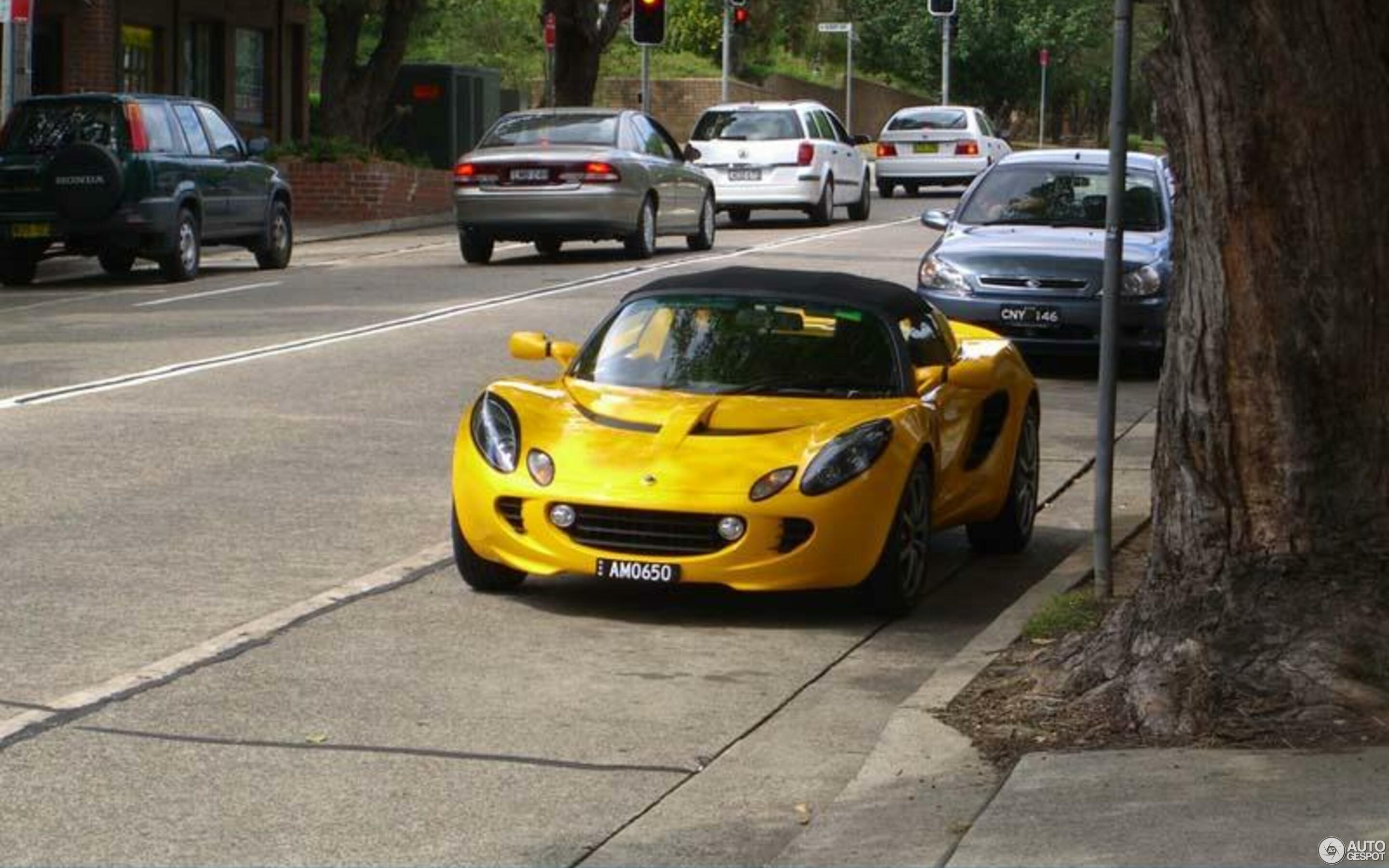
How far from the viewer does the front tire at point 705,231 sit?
3044 centimetres

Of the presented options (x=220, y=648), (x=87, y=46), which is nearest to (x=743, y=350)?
(x=220, y=648)

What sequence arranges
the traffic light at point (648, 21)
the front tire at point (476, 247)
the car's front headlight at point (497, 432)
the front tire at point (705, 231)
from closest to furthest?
the car's front headlight at point (497, 432), the front tire at point (476, 247), the front tire at point (705, 231), the traffic light at point (648, 21)

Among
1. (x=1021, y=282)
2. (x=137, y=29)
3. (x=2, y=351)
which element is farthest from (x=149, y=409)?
(x=137, y=29)

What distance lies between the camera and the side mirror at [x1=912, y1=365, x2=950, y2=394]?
10.2 m

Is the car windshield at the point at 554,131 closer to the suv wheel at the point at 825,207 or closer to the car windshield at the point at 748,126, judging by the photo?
the car windshield at the point at 748,126

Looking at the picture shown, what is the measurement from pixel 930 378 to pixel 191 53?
32.2m

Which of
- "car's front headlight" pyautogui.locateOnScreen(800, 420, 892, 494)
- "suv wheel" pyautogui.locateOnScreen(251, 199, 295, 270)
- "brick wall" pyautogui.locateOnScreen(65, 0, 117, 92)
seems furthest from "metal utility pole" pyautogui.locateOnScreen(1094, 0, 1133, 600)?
"brick wall" pyautogui.locateOnScreen(65, 0, 117, 92)

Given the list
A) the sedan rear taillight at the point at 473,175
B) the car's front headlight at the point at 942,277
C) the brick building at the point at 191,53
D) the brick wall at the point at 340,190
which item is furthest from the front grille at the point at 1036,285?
the brick building at the point at 191,53

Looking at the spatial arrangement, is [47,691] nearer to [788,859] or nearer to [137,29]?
[788,859]

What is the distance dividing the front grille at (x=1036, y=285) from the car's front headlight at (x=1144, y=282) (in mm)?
299

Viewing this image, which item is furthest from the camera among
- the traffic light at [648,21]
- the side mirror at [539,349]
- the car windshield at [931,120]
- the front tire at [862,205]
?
the car windshield at [931,120]

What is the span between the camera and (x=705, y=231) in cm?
3053

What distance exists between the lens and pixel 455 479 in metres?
9.81

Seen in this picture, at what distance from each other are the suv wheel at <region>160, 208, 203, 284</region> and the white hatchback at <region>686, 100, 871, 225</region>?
10.9m
